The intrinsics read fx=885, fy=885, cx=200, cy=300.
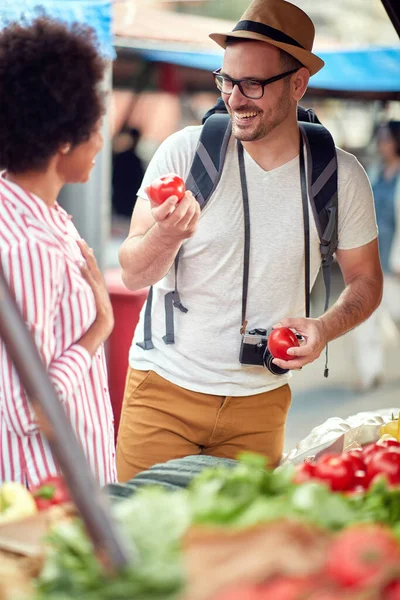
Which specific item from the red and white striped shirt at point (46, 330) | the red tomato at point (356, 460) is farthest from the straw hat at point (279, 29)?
the red tomato at point (356, 460)

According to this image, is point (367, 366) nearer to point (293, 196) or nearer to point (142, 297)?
point (142, 297)

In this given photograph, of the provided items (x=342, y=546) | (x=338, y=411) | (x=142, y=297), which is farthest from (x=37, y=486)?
(x=338, y=411)

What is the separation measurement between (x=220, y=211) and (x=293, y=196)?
30cm

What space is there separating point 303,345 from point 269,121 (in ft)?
2.84

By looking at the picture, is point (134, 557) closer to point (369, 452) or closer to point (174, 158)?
point (369, 452)

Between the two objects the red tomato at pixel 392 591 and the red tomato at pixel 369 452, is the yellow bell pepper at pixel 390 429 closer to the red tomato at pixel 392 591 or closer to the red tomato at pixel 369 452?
the red tomato at pixel 369 452

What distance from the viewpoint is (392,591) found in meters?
1.54

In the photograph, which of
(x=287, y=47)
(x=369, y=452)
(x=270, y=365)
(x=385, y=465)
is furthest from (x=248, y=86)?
(x=385, y=465)

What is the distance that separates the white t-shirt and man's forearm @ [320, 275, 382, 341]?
0.57 ft

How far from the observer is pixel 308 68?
11.7ft

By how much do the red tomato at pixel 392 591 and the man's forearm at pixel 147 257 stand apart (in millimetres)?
1609

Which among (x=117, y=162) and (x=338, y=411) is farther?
(x=117, y=162)

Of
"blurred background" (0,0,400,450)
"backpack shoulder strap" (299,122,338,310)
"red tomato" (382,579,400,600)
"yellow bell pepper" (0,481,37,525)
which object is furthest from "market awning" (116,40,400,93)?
"red tomato" (382,579,400,600)

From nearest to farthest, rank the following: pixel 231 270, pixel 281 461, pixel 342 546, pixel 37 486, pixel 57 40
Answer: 1. pixel 342 546
2. pixel 57 40
3. pixel 37 486
4. pixel 231 270
5. pixel 281 461
